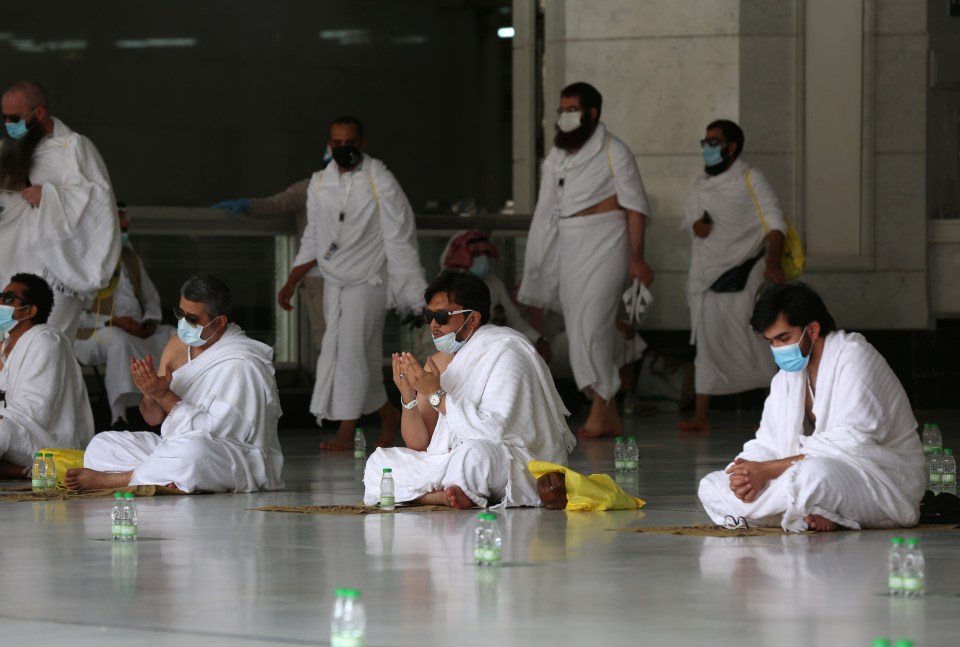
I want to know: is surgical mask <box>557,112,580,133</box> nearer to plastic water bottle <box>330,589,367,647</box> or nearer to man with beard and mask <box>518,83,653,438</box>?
man with beard and mask <box>518,83,653,438</box>

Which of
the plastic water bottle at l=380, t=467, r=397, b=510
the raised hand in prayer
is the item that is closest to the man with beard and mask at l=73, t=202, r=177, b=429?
the raised hand in prayer

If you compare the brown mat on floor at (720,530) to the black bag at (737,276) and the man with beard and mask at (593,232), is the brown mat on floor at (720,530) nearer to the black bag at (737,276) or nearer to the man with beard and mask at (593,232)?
the man with beard and mask at (593,232)

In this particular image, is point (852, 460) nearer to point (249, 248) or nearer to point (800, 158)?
point (249, 248)

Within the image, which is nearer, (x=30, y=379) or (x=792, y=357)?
(x=792, y=357)

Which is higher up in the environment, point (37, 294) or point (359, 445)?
point (37, 294)

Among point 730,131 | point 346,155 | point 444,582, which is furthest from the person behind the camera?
point 730,131

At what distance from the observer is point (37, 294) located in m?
9.64

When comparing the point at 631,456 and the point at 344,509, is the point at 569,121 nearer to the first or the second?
the point at 631,456

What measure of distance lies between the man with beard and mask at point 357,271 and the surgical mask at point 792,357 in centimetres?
536

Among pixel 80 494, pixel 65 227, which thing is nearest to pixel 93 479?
pixel 80 494

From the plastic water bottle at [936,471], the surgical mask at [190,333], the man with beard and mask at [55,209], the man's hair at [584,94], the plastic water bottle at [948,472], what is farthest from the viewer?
the man's hair at [584,94]

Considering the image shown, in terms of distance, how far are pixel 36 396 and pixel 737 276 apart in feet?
20.4

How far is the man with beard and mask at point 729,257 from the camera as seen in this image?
13.8 metres

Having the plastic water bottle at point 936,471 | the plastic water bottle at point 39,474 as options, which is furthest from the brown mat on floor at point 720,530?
the plastic water bottle at point 39,474
